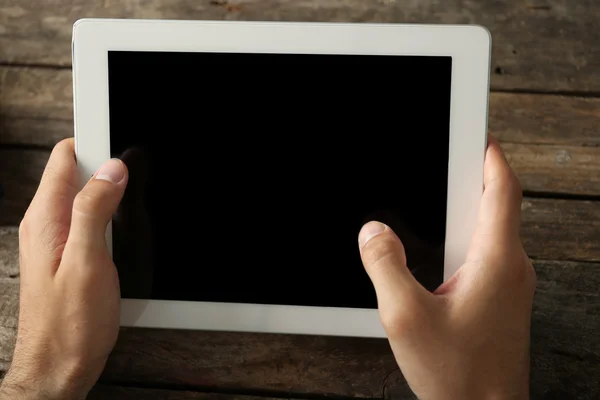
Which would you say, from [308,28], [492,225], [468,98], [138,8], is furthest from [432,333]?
[138,8]

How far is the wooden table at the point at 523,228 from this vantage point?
808mm

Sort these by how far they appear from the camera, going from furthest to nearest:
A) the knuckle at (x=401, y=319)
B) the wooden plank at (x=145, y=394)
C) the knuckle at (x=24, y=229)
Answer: the wooden plank at (x=145, y=394) < the knuckle at (x=24, y=229) < the knuckle at (x=401, y=319)

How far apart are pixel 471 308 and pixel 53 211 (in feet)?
1.73

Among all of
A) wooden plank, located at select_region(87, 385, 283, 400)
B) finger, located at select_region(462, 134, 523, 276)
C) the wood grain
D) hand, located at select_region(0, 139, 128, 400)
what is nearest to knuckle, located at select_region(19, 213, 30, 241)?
hand, located at select_region(0, 139, 128, 400)

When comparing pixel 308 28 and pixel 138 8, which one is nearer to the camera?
pixel 308 28

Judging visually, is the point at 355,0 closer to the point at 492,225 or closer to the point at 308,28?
the point at 308,28

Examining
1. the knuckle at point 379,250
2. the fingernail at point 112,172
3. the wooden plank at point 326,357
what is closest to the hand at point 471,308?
the knuckle at point 379,250

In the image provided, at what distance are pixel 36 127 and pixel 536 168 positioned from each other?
77 cm

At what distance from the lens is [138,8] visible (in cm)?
83

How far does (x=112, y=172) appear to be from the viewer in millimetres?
661

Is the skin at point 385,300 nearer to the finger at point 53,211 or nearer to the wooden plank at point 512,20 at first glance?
the finger at point 53,211

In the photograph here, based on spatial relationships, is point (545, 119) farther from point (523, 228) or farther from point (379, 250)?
point (379, 250)

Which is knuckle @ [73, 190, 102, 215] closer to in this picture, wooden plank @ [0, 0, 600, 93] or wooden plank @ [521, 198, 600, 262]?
wooden plank @ [0, 0, 600, 93]

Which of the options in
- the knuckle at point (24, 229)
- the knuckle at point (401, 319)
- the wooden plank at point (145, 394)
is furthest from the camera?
the wooden plank at point (145, 394)
